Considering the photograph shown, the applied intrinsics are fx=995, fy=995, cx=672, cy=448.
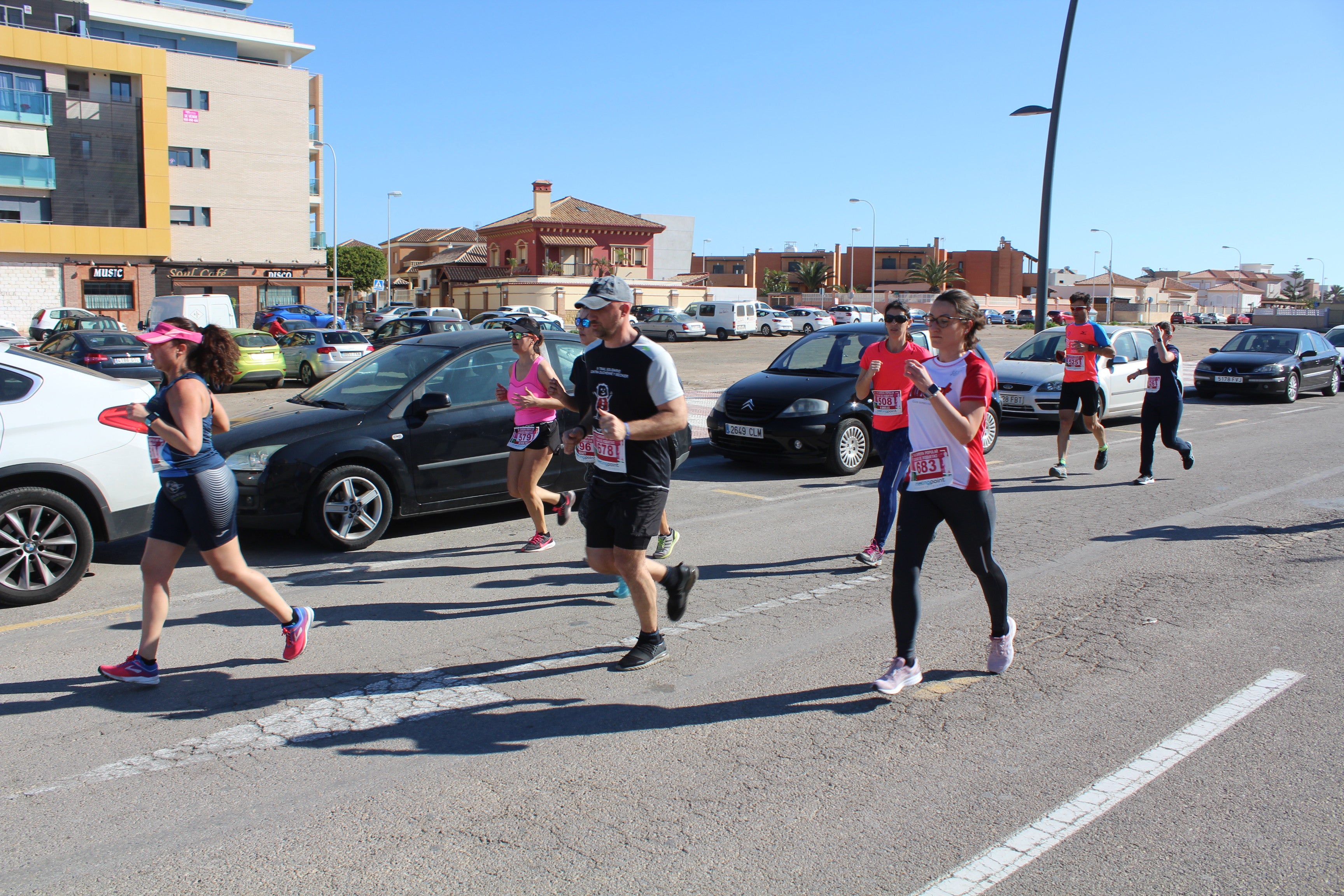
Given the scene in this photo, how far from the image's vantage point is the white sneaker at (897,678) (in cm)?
434

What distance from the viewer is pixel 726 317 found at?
4912 centimetres

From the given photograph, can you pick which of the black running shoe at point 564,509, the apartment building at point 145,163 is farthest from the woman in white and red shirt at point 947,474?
the apartment building at point 145,163

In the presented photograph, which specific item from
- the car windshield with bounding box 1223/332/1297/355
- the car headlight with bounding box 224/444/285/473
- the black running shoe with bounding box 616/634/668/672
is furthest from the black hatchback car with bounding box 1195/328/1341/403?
the car headlight with bounding box 224/444/285/473

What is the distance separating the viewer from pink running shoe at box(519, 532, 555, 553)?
7.13 meters

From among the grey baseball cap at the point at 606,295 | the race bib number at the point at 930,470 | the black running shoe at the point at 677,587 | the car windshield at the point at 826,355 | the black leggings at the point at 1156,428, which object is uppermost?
the grey baseball cap at the point at 606,295

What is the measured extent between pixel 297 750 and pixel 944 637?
317cm

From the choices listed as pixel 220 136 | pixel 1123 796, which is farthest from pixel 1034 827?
pixel 220 136

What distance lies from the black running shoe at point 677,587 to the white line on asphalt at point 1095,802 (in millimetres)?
2057

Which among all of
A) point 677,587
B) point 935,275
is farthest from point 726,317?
point 935,275

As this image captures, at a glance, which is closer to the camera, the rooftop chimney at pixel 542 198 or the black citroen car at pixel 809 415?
the black citroen car at pixel 809 415

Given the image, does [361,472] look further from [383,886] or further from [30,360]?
[383,886]

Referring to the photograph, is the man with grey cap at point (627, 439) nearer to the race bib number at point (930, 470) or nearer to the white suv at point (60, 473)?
the race bib number at point (930, 470)

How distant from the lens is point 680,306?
65375 millimetres

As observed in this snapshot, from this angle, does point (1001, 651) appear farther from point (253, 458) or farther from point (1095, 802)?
point (253, 458)
